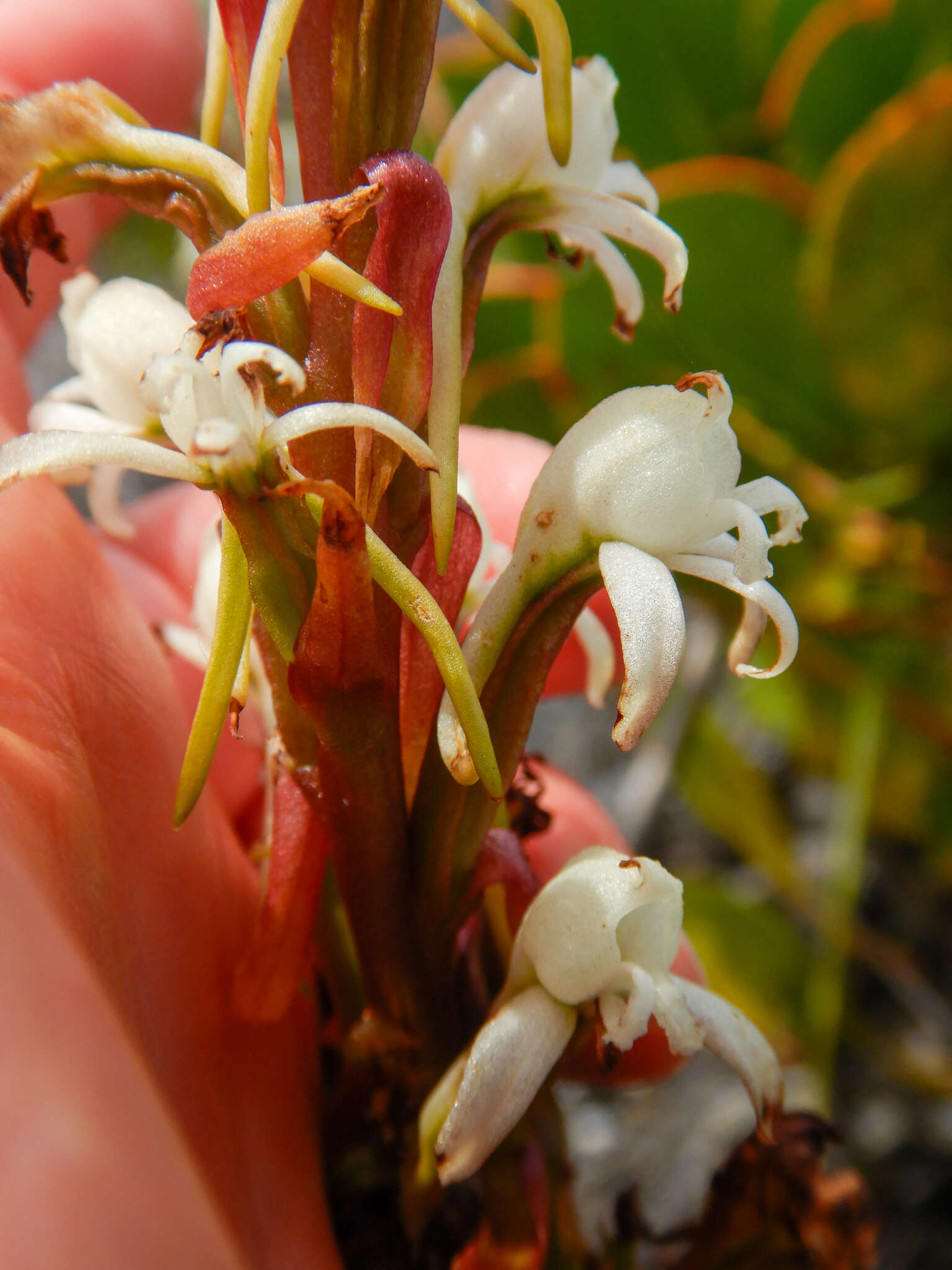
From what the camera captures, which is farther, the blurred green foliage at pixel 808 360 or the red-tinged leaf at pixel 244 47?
the blurred green foliage at pixel 808 360

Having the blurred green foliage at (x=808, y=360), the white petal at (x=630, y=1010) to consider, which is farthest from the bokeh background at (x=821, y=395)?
the white petal at (x=630, y=1010)

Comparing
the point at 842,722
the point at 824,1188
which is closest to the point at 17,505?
the point at 824,1188

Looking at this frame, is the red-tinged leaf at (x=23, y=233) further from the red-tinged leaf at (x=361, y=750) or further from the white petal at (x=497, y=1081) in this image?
the white petal at (x=497, y=1081)

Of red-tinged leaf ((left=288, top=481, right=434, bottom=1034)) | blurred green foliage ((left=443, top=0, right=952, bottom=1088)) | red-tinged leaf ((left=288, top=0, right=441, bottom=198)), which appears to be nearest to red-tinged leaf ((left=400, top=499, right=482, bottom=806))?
red-tinged leaf ((left=288, top=481, right=434, bottom=1034))

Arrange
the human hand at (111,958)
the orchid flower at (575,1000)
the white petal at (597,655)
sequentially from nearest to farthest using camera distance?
the human hand at (111,958) → the orchid flower at (575,1000) → the white petal at (597,655)

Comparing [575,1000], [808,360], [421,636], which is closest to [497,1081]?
[575,1000]

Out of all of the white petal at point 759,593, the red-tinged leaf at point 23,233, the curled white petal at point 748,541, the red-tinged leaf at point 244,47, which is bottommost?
the white petal at point 759,593

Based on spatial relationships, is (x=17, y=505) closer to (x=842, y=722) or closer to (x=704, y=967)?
(x=704, y=967)

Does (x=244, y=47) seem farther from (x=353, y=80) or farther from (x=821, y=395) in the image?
(x=821, y=395)
